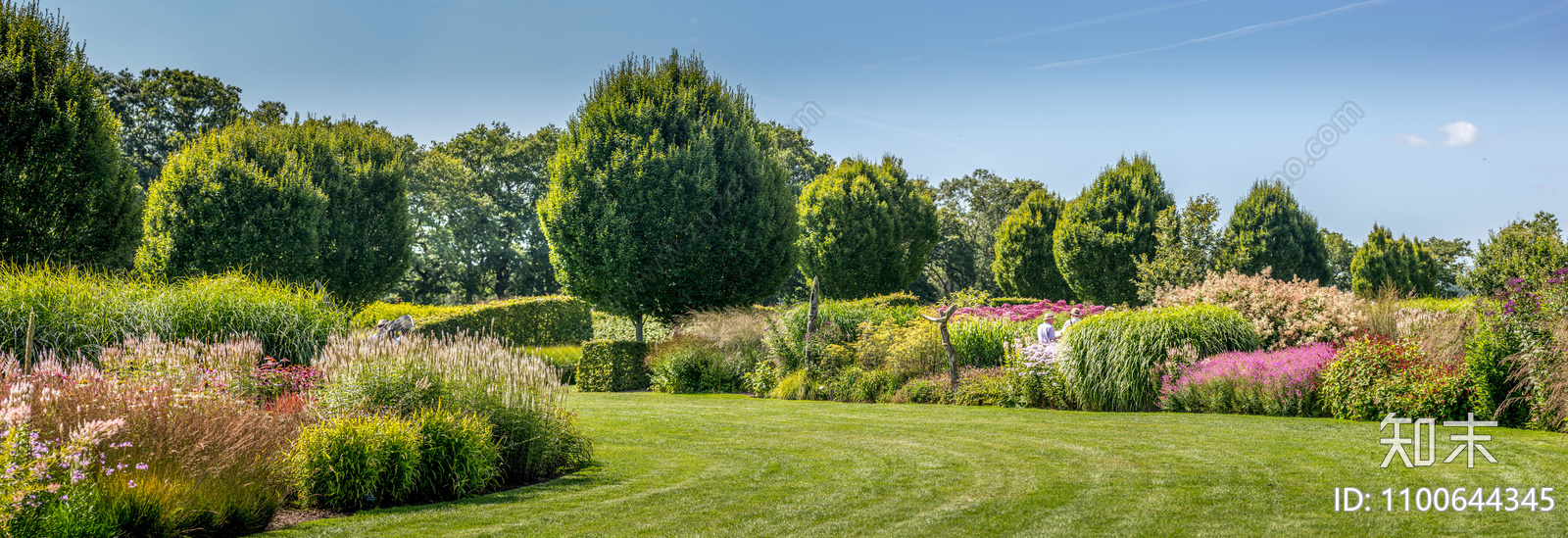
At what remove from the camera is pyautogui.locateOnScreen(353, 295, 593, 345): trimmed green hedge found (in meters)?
22.2

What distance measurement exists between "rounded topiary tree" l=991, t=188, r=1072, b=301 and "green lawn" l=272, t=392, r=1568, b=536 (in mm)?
23900

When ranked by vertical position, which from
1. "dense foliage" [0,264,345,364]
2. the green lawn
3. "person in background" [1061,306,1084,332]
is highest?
"person in background" [1061,306,1084,332]

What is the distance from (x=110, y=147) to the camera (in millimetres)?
13664

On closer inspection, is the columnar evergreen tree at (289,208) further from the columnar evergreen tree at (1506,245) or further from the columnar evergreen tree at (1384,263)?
the columnar evergreen tree at (1384,263)

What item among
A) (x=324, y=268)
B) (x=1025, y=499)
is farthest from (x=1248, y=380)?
(x=324, y=268)

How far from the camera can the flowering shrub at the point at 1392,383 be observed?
31.7ft

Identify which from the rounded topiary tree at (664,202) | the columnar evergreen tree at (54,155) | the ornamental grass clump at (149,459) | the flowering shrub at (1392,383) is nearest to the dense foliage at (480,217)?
the rounded topiary tree at (664,202)

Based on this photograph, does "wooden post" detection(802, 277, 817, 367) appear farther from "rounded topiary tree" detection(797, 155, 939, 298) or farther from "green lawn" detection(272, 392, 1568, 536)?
"rounded topiary tree" detection(797, 155, 939, 298)

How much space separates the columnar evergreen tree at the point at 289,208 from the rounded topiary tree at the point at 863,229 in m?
11.6

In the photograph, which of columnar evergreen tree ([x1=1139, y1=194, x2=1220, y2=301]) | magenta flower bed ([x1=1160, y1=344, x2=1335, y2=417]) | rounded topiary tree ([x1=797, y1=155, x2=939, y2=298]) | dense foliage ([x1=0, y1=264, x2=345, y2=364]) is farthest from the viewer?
rounded topiary tree ([x1=797, y1=155, x2=939, y2=298])

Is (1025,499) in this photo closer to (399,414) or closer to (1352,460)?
(1352,460)

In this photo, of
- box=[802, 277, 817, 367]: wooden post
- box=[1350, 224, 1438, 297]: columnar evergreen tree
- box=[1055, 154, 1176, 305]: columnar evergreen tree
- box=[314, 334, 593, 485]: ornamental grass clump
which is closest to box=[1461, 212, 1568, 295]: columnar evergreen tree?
box=[1350, 224, 1438, 297]: columnar evergreen tree

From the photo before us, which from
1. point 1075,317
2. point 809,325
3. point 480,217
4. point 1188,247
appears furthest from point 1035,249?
point 480,217

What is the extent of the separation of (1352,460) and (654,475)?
5515mm
